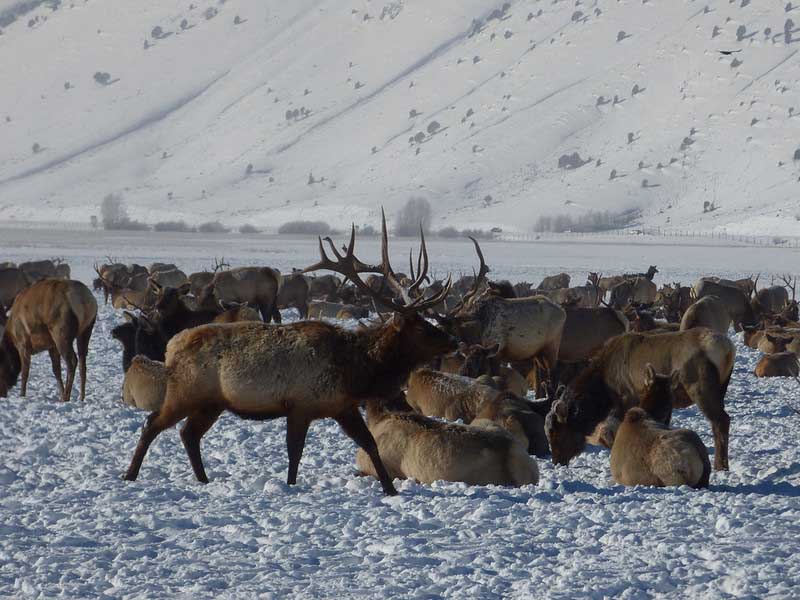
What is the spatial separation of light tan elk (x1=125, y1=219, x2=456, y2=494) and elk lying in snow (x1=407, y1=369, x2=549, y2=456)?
209 cm

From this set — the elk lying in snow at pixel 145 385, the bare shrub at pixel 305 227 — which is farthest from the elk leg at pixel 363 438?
the bare shrub at pixel 305 227

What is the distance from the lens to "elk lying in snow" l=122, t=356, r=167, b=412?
13352 mm

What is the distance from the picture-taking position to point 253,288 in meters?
25.1

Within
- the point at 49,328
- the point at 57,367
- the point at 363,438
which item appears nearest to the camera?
the point at 363,438

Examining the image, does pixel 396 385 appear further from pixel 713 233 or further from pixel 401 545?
pixel 713 233

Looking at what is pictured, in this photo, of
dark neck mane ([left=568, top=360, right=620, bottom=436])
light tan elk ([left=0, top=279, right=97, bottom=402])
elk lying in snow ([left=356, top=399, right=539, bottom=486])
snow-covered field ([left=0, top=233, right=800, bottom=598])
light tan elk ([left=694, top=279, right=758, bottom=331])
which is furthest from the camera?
light tan elk ([left=694, top=279, right=758, bottom=331])

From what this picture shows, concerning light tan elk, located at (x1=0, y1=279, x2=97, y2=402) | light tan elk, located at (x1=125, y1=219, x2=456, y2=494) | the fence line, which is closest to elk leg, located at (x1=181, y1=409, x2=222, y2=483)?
light tan elk, located at (x1=125, y1=219, x2=456, y2=494)

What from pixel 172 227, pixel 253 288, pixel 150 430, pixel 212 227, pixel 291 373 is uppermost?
pixel 172 227

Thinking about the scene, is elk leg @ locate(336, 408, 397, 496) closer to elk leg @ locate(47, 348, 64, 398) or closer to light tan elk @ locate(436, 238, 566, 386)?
light tan elk @ locate(436, 238, 566, 386)

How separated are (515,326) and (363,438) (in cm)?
634

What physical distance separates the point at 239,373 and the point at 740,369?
11.5 m

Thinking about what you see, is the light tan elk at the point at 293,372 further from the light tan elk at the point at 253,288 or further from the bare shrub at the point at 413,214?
the bare shrub at the point at 413,214

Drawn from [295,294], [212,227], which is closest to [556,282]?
[295,294]

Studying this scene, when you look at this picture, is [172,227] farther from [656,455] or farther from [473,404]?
[656,455]
